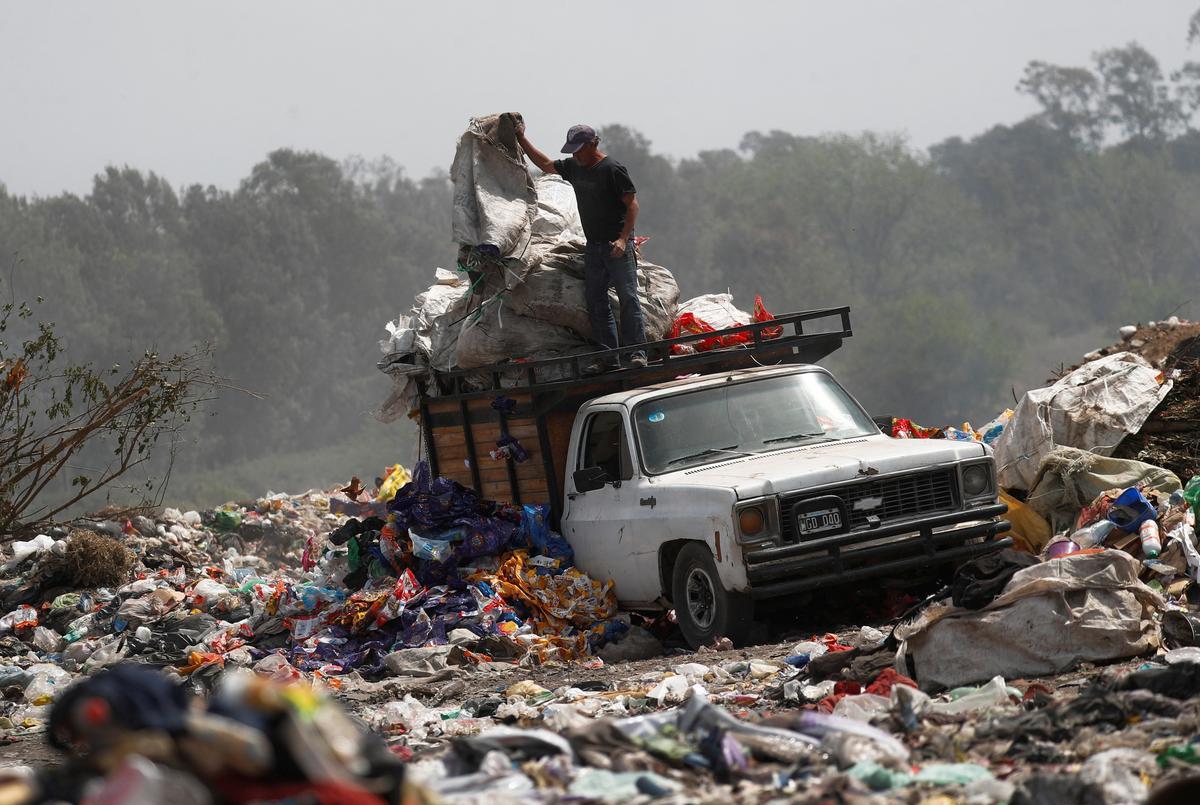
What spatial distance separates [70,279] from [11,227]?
13.8 feet

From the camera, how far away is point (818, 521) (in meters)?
8.31

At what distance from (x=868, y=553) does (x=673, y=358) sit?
7.82ft

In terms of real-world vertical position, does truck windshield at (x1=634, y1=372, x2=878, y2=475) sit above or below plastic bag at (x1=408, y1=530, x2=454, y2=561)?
above

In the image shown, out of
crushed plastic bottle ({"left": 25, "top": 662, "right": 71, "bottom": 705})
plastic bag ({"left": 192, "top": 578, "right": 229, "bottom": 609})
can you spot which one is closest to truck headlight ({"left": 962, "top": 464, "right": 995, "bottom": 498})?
crushed plastic bottle ({"left": 25, "top": 662, "right": 71, "bottom": 705})

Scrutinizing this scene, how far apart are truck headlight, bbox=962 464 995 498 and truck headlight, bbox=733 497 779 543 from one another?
1.29 meters

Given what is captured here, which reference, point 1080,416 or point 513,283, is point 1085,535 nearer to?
point 1080,416

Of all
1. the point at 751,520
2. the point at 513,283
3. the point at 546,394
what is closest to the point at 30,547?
the point at 513,283

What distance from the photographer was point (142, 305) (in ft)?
186

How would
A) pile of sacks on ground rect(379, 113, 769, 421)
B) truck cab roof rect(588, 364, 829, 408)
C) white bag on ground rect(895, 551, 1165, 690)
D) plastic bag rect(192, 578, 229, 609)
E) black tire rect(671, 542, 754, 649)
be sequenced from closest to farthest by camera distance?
white bag on ground rect(895, 551, 1165, 690) → black tire rect(671, 542, 754, 649) → truck cab roof rect(588, 364, 829, 408) → pile of sacks on ground rect(379, 113, 769, 421) → plastic bag rect(192, 578, 229, 609)

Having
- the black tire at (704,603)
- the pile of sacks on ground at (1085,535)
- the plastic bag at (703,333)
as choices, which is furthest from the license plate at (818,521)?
the plastic bag at (703,333)

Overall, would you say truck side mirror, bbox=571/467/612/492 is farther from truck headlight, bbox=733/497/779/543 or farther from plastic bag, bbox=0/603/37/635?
plastic bag, bbox=0/603/37/635

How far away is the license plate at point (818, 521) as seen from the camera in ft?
27.1

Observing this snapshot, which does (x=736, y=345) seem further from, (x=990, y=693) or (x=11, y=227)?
(x=11, y=227)

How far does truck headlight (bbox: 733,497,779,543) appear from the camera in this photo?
819cm
